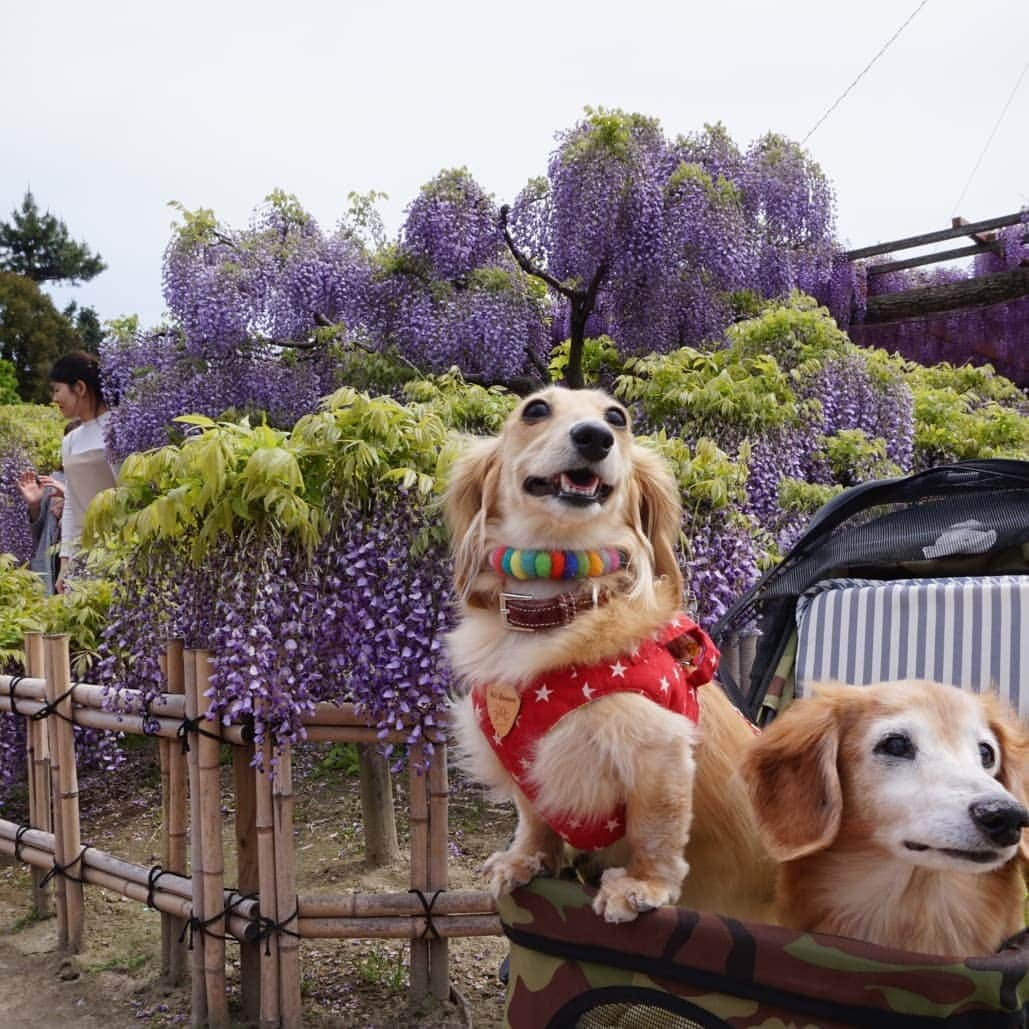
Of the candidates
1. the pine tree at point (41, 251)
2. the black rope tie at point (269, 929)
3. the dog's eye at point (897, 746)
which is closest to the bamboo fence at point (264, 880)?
the black rope tie at point (269, 929)

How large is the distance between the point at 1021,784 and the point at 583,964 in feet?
2.52

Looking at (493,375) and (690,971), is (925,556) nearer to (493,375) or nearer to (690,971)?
(690,971)

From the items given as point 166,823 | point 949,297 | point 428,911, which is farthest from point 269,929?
point 949,297

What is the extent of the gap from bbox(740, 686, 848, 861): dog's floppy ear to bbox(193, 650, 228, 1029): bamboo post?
6.64 ft

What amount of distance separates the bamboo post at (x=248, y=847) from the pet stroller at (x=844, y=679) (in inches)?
63.7

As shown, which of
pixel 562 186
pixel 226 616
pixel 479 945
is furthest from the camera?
pixel 562 186

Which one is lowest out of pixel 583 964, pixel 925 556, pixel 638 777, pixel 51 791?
pixel 51 791

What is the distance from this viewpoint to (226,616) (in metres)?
2.92

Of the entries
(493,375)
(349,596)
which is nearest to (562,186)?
(493,375)

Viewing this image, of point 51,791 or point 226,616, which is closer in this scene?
point 226,616

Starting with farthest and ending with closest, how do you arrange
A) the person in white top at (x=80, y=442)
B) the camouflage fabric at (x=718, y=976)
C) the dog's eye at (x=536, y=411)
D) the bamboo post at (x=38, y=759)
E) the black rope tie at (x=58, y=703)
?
the person in white top at (x=80, y=442), the bamboo post at (x=38, y=759), the black rope tie at (x=58, y=703), the dog's eye at (x=536, y=411), the camouflage fabric at (x=718, y=976)

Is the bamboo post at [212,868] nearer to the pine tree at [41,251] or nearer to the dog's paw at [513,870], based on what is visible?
the dog's paw at [513,870]

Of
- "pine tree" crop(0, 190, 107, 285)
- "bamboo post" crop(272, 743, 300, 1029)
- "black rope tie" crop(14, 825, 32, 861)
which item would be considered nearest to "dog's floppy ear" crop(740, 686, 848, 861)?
"bamboo post" crop(272, 743, 300, 1029)

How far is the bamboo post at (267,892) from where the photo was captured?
10.3 feet
